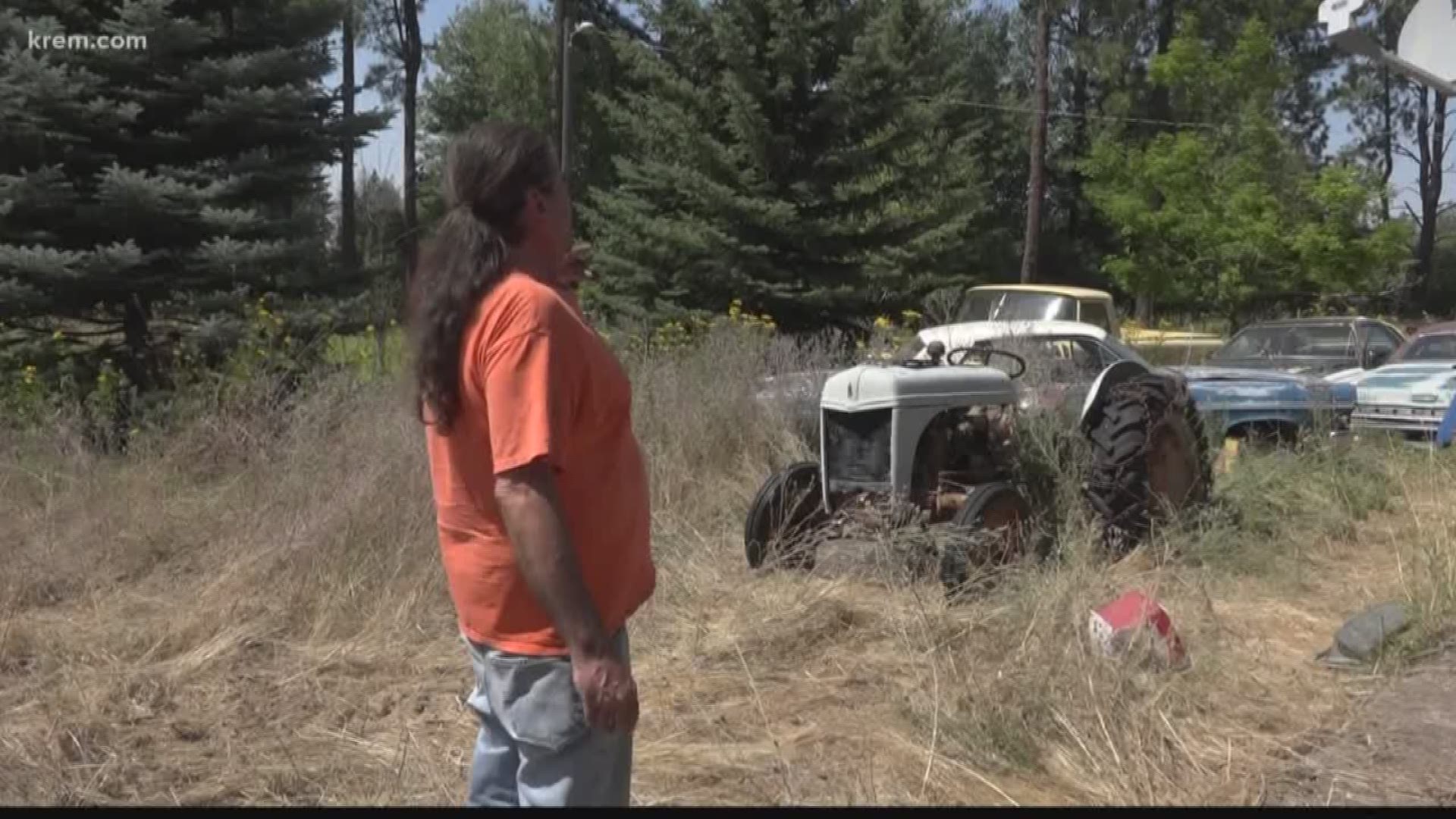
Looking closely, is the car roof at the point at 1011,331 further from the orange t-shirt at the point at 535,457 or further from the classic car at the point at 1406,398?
the orange t-shirt at the point at 535,457

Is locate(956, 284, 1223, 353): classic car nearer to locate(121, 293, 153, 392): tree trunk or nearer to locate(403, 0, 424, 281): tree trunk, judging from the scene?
locate(121, 293, 153, 392): tree trunk

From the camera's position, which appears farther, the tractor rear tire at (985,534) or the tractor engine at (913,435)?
the tractor engine at (913,435)

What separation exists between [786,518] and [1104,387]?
185cm

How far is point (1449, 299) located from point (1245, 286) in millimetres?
19079

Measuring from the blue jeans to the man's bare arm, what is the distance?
0.39 ft

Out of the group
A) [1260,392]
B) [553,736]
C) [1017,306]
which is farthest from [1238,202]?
[553,736]

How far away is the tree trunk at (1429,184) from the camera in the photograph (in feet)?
146

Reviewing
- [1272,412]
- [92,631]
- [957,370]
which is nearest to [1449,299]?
[1272,412]

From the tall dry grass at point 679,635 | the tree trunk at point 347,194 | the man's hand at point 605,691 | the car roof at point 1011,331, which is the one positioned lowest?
the tall dry grass at point 679,635

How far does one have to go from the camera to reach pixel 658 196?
2086 centimetres

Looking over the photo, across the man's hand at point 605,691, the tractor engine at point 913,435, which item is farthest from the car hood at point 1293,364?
the man's hand at point 605,691

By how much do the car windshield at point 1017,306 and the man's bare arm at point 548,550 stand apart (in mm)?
14107

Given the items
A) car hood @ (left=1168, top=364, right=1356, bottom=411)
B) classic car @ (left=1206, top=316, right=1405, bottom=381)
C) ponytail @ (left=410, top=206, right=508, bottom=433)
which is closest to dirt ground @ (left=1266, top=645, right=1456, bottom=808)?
ponytail @ (left=410, top=206, right=508, bottom=433)
